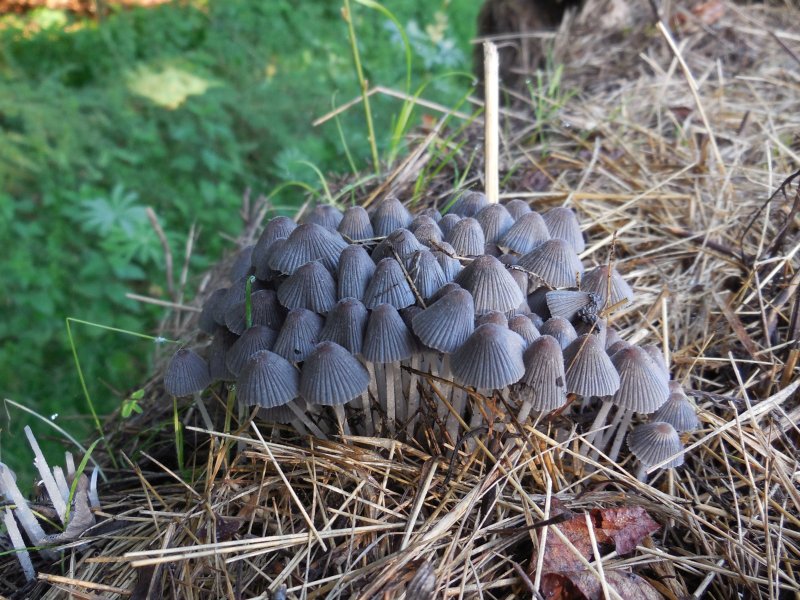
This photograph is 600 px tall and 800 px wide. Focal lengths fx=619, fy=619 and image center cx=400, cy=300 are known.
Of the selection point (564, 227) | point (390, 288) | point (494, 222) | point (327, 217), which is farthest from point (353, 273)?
point (564, 227)

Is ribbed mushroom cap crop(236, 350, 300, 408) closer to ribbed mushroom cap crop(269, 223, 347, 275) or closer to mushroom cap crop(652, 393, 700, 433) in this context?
ribbed mushroom cap crop(269, 223, 347, 275)

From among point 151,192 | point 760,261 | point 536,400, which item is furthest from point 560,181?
point 151,192

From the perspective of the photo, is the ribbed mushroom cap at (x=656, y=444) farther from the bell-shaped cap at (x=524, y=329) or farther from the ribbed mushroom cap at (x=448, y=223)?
the ribbed mushroom cap at (x=448, y=223)

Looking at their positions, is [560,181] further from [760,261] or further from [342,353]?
[342,353]

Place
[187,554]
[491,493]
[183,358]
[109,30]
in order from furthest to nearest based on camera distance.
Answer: [109,30] → [183,358] → [491,493] → [187,554]

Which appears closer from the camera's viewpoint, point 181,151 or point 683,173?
point 683,173

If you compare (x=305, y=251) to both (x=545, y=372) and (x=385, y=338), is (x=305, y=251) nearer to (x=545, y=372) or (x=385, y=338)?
(x=385, y=338)

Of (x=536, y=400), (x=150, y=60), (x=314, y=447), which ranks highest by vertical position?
(x=150, y=60)
